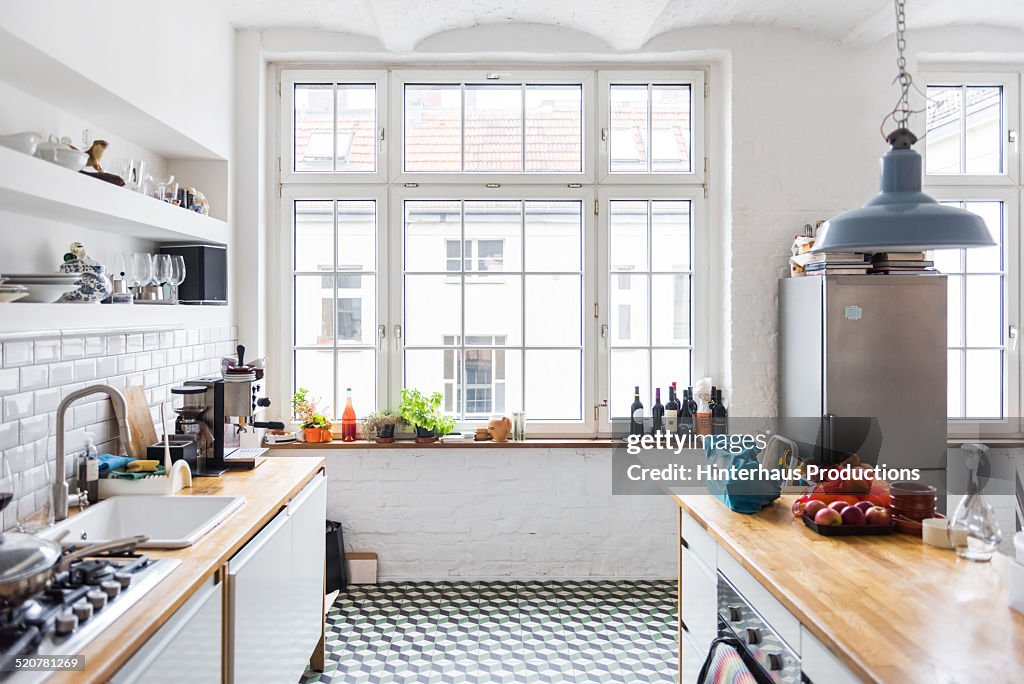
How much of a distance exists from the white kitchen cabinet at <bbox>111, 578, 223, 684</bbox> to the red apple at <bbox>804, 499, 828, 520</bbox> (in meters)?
1.87

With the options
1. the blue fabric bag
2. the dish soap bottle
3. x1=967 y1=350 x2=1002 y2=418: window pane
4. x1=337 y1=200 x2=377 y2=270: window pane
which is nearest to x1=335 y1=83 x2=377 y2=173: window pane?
x1=337 y1=200 x2=377 y2=270: window pane

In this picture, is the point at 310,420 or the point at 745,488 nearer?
the point at 745,488

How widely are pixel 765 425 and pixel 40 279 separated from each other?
3645mm

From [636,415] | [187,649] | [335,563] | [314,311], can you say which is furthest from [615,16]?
[187,649]

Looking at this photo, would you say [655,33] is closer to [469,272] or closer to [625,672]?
[469,272]

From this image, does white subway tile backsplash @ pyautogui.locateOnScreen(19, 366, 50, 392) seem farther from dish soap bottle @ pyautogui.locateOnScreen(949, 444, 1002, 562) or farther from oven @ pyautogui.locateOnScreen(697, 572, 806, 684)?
dish soap bottle @ pyautogui.locateOnScreen(949, 444, 1002, 562)

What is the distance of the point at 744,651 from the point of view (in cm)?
220

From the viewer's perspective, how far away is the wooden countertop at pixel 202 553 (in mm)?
1473

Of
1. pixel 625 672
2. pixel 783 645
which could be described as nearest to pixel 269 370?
pixel 625 672

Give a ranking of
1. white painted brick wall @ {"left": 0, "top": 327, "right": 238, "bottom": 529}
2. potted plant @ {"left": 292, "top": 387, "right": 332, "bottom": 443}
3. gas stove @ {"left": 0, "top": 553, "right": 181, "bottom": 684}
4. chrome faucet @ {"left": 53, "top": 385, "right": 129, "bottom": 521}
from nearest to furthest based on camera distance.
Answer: gas stove @ {"left": 0, "top": 553, "right": 181, "bottom": 684} → chrome faucet @ {"left": 53, "top": 385, "right": 129, "bottom": 521} → white painted brick wall @ {"left": 0, "top": 327, "right": 238, "bottom": 529} → potted plant @ {"left": 292, "top": 387, "right": 332, "bottom": 443}

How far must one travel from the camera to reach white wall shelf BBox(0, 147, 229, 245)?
212cm

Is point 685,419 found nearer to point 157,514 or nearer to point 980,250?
point 980,250

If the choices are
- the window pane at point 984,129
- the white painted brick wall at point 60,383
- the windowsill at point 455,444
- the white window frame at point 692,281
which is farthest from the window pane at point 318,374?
the window pane at point 984,129

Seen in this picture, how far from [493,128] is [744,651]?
3.31m
